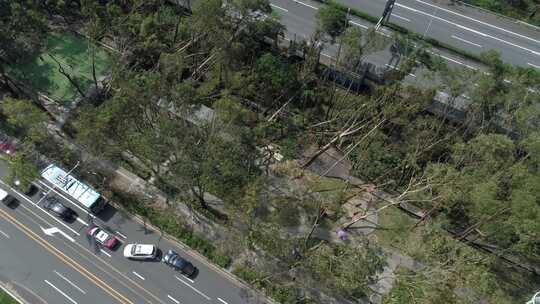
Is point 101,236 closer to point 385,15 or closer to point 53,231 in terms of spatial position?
point 53,231

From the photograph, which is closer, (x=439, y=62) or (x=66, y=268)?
(x=66, y=268)

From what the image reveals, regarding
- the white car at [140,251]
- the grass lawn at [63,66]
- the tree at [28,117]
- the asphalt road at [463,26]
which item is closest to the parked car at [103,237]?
the white car at [140,251]

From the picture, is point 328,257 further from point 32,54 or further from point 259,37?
point 32,54

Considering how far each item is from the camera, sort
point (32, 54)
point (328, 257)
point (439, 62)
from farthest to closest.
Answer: point (32, 54) < point (439, 62) < point (328, 257)

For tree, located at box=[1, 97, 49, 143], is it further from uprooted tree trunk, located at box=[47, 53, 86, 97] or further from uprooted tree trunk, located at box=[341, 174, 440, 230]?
uprooted tree trunk, located at box=[341, 174, 440, 230]

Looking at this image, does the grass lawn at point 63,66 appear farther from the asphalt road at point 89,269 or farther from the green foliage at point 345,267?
the green foliage at point 345,267

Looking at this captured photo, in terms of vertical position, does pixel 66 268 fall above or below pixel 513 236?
below

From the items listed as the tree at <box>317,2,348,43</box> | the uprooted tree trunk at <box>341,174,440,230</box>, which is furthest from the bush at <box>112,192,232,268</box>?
the tree at <box>317,2,348,43</box>

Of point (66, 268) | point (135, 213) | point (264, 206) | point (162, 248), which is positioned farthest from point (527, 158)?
point (66, 268)
